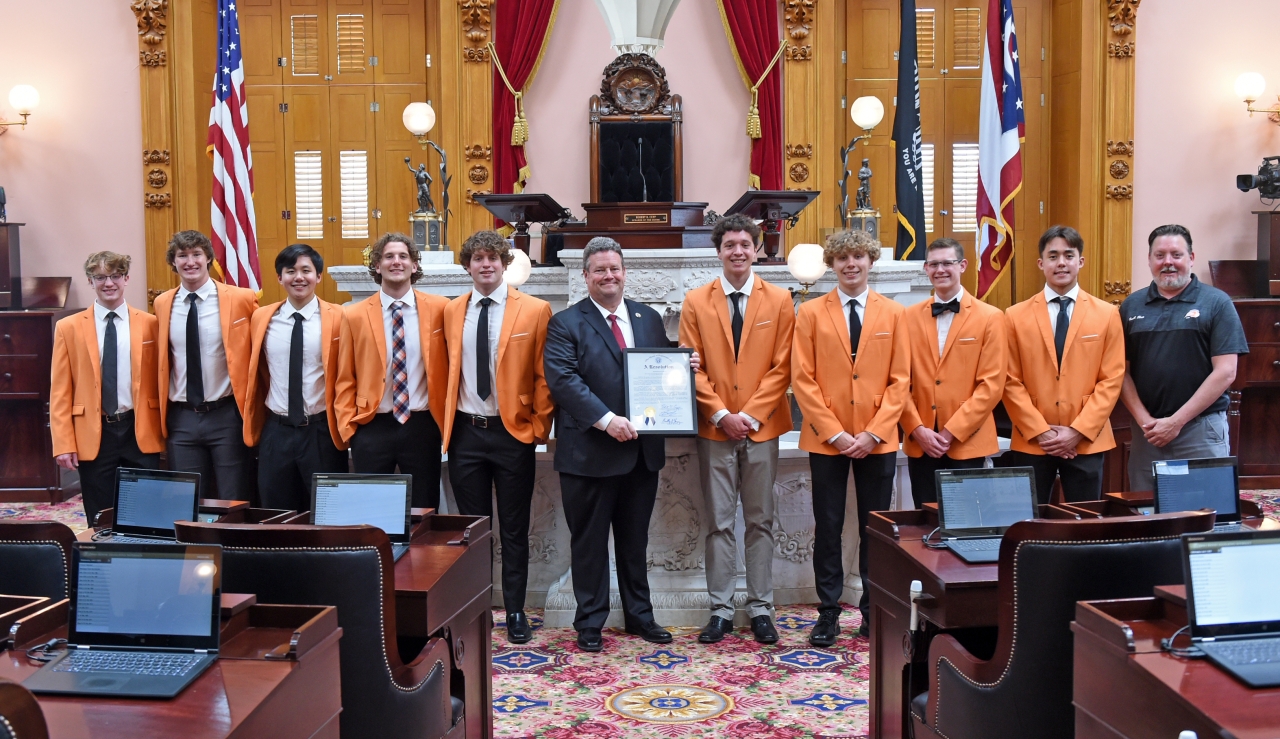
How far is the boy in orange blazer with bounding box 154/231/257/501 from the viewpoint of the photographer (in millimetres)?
4484

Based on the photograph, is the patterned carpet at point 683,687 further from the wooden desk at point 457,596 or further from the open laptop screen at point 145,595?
the open laptop screen at point 145,595

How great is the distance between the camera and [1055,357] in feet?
13.7

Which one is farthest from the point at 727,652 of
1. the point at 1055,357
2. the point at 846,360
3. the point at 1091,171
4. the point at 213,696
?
the point at 1091,171

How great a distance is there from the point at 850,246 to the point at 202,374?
8.99 feet

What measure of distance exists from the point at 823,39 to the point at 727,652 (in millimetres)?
6884

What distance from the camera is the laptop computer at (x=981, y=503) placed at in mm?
2984

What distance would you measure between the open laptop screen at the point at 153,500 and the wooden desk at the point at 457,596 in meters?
0.68

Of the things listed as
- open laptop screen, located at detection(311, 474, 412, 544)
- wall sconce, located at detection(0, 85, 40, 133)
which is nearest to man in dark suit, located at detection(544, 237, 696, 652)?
open laptop screen, located at detection(311, 474, 412, 544)

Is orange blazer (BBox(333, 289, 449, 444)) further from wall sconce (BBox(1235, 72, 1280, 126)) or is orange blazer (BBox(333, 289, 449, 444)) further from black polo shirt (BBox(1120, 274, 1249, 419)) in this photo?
wall sconce (BBox(1235, 72, 1280, 126))

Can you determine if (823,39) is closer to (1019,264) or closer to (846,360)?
(1019,264)

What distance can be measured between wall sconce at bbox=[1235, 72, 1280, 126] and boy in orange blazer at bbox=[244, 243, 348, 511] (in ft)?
26.8

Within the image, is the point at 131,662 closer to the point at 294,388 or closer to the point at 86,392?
the point at 294,388

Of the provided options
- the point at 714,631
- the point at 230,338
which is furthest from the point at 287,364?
the point at 714,631

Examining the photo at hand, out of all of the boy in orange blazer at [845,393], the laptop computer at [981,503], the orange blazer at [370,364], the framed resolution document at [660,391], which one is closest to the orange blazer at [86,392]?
the orange blazer at [370,364]
